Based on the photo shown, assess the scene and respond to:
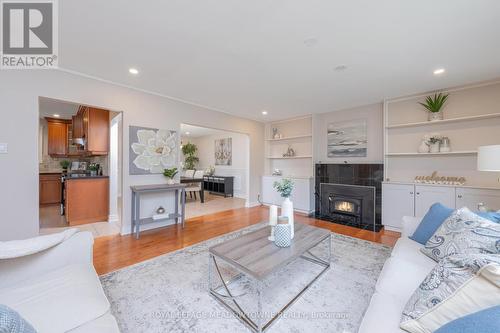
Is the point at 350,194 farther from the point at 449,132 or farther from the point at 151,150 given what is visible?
the point at 151,150

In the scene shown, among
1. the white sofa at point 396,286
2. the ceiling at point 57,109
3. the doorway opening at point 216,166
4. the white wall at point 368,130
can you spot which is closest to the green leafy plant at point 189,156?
the doorway opening at point 216,166

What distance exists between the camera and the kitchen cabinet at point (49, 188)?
5.42 meters

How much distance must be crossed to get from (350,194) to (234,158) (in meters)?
4.39

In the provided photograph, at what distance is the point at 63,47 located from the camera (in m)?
2.29

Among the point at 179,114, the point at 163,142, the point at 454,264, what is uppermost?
the point at 179,114

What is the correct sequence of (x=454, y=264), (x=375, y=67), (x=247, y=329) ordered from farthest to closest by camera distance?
(x=375, y=67) → (x=247, y=329) → (x=454, y=264)

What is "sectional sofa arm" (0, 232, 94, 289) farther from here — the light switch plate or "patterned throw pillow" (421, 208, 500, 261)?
"patterned throw pillow" (421, 208, 500, 261)

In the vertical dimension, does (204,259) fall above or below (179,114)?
below

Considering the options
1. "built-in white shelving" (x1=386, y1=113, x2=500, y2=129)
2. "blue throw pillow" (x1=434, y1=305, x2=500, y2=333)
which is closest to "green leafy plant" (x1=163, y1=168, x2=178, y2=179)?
"blue throw pillow" (x1=434, y1=305, x2=500, y2=333)

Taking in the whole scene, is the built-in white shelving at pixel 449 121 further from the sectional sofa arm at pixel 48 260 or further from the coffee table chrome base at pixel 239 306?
the sectional sofa arm at pixel 48 260

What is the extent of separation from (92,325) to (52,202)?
6512mm

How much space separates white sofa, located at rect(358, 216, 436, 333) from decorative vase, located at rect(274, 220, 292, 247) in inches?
30.5

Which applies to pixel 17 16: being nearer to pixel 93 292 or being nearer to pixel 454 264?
pixel 93 292

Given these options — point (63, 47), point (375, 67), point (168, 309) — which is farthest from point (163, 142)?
point (375, 67)
